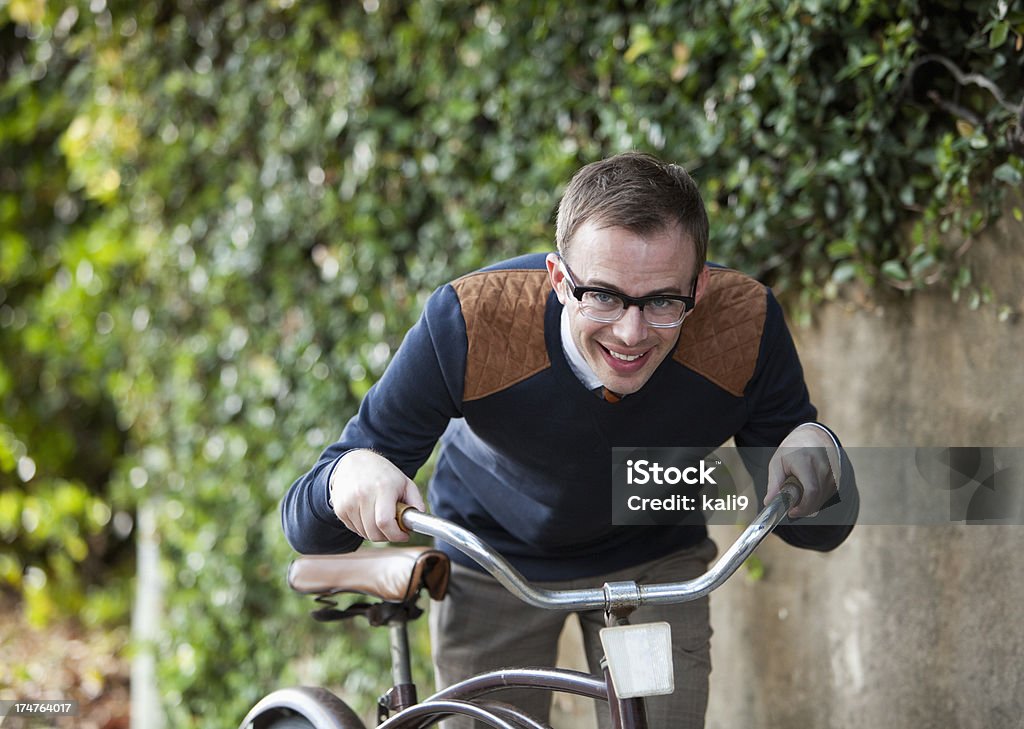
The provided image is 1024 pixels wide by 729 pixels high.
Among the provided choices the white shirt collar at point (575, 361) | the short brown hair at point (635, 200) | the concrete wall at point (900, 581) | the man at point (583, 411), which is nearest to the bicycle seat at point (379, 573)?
the man at point (583, 411)

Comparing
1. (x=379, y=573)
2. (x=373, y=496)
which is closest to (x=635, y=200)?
(x=373, y=496)

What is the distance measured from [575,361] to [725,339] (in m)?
0.28

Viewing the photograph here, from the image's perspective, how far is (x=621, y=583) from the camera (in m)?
1.55

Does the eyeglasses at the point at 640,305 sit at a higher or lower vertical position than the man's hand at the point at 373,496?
higher

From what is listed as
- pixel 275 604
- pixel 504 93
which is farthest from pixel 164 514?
pixel 504 93

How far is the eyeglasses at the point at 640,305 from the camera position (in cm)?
163

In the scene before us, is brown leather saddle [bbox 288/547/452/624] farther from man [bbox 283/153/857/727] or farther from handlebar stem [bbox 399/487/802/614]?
handlebar stem [bbox 399/487/802/614]

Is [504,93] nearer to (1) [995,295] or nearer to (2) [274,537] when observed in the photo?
(1) [995,295]

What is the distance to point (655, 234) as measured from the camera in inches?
64.0

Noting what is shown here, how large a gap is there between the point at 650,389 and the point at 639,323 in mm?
290

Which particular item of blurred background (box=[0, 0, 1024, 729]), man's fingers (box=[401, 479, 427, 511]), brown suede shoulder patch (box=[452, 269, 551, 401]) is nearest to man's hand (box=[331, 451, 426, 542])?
man's fingers (box=[401, 479, 427, 511])

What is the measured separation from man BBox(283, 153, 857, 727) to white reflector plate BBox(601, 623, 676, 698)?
326mm

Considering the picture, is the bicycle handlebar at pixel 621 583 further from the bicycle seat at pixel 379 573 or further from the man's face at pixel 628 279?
the bicycle seat at pixel 379 573

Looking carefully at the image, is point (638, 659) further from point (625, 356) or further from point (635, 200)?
point (635, 200)
